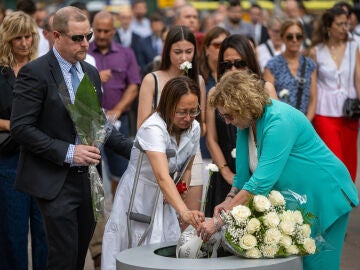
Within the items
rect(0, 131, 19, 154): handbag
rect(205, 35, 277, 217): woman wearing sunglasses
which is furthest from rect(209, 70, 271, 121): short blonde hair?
rect(0, 131, 19, 154): handbag

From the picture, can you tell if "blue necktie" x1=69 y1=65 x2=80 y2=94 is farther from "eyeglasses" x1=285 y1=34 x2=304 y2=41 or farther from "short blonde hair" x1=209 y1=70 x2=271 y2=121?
"eyeglasses" x1=285 y1=34 x2=304 y2=41

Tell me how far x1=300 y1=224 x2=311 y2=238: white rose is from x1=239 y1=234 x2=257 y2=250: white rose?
288 millimetres

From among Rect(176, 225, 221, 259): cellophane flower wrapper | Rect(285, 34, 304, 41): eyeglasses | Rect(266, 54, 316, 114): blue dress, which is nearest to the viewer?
Rect(176, 225, 221, 259): cellophane flower wrapper

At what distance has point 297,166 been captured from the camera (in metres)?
5.70

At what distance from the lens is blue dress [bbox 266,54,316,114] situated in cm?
959

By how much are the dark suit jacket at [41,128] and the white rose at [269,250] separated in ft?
4.81

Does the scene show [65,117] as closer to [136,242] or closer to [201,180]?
[136,242]

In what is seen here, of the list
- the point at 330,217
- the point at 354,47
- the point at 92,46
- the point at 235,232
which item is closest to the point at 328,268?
the point at 330,217

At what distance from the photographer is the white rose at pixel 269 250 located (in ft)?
17.4

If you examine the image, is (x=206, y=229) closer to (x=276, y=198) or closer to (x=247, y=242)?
(x=247, y=242)

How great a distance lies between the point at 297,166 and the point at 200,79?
2.42 m

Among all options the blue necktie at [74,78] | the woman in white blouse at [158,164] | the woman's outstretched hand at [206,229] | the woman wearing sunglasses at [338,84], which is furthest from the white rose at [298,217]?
the woman wearing sunglasses at [338,84]

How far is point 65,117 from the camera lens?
20.2 feet

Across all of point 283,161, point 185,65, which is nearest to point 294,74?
point 185,65
